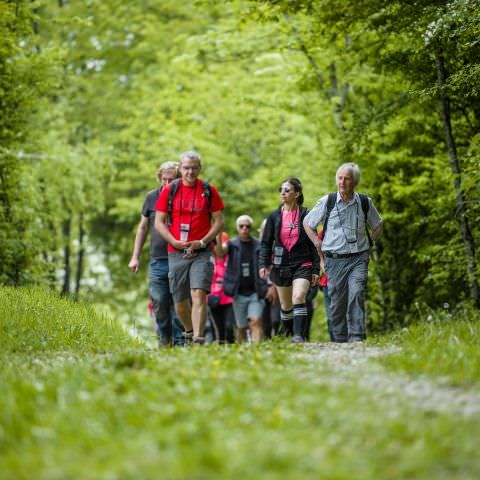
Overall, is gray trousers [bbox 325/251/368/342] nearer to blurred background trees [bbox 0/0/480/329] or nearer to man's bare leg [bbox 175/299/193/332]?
man's bare leg [bbox 175/299/193/332]

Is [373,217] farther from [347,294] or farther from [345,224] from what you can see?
[347,294]

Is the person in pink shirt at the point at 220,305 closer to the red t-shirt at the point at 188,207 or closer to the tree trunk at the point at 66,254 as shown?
the red t-shirt at the point at 188,207

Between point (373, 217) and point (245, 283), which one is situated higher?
point (373, 217)

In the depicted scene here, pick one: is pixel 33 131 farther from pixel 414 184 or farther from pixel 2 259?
pixel 414 184

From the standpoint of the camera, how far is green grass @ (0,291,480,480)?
4.36m

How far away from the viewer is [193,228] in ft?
35.6

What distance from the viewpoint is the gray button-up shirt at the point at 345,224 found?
1111 centimetres

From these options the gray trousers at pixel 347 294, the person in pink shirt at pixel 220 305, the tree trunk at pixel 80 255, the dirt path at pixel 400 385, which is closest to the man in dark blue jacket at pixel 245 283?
the person in pink shirt at pixel 220 305

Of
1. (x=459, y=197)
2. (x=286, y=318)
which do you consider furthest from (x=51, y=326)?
(x=459, y=197)

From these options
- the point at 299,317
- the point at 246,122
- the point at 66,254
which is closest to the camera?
the point at 299,317

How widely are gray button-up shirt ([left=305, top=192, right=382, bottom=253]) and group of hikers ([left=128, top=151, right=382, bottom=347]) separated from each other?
0.01 meters

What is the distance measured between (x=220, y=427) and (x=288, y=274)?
6.98 meters

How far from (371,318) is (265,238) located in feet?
25.7

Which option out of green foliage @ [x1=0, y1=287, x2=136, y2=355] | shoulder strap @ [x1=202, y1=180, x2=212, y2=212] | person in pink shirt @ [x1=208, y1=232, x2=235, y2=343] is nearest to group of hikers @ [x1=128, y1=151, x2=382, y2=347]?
shoulder strap @ [x1=202, y1=180, x2=212, y2=212]
